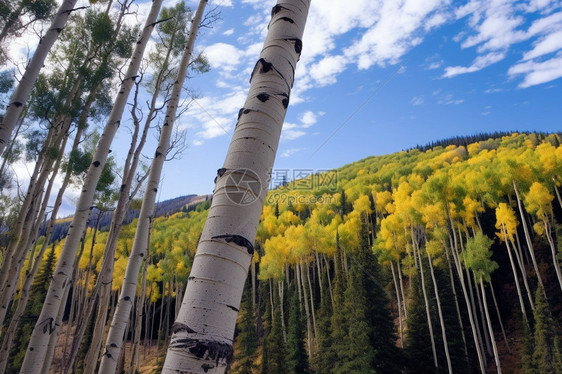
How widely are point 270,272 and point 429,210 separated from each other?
13617 millimetres

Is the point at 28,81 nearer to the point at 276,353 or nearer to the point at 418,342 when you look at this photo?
the point at 276,353

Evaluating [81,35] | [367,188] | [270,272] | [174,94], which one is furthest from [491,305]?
[81,35]

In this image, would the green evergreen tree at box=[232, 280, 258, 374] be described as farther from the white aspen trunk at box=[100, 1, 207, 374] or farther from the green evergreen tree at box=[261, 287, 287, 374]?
the white aspen trunk at box=[100, 1, 207, 374]

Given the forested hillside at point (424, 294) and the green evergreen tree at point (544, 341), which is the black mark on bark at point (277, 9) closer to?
the forested hillside at point (424, 294)

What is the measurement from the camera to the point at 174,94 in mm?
5855

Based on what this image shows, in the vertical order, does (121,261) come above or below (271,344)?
Result: above

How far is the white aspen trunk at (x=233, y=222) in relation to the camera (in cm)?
94

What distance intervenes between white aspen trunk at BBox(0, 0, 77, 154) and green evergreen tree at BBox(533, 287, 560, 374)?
781 inches

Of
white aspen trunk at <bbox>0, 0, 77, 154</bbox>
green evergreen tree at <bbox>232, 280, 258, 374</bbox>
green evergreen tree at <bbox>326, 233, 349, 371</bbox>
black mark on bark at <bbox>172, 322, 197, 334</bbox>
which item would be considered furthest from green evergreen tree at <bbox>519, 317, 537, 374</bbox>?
white aspen trunk at <bbox>0, 0, 77, 154</bbox>

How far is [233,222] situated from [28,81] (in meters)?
5.57

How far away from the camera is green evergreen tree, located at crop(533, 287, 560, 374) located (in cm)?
1425

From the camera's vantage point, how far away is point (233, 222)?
43.5 inches

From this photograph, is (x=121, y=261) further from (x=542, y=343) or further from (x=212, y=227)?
(x=212, y=227)

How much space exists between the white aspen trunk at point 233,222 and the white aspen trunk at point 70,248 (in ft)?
14.0
